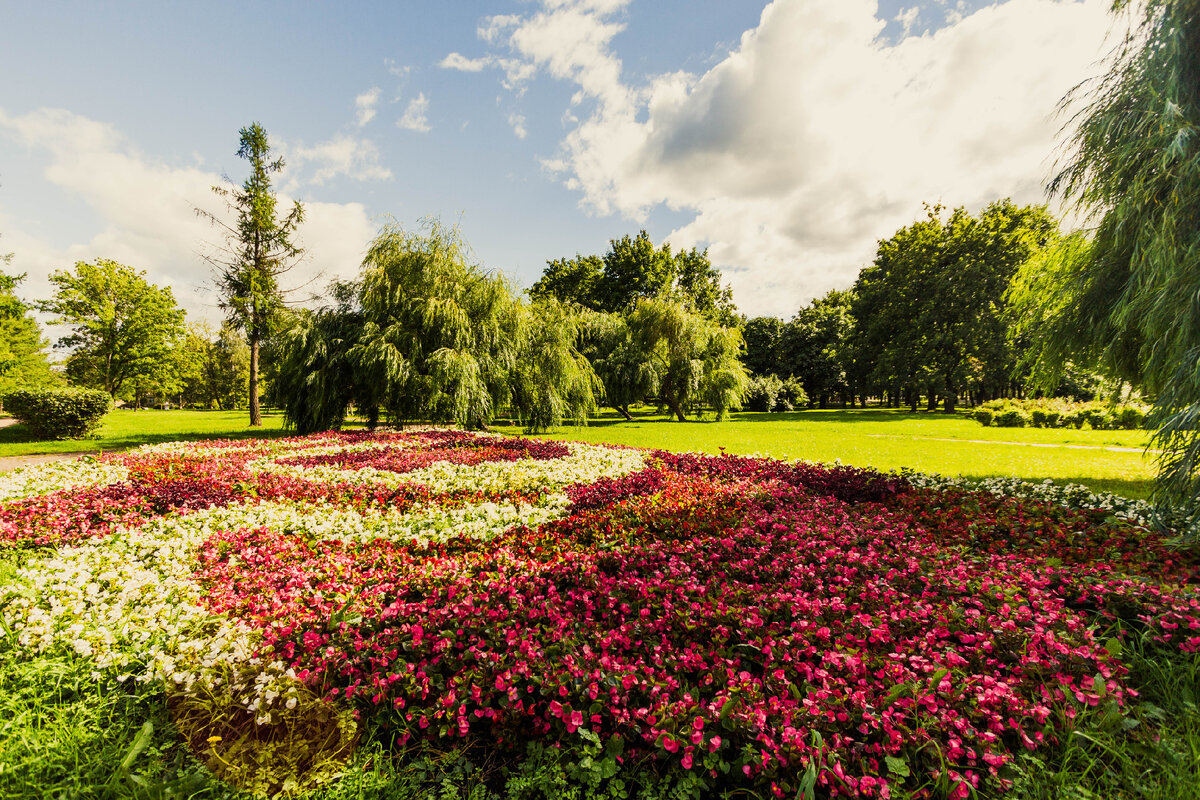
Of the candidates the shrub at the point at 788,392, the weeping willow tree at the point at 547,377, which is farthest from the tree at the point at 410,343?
the shrub at the point at 788,392

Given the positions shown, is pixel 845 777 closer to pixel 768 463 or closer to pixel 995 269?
pixel 768 463

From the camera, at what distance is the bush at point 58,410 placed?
14242mm

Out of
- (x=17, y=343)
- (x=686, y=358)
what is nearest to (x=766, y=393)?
(x=686, y=358)

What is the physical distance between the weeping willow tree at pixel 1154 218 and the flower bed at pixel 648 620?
131 cm

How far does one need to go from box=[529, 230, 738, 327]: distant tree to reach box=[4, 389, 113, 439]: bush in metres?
30.3

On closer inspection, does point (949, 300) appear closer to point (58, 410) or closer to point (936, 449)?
point (936, 449)

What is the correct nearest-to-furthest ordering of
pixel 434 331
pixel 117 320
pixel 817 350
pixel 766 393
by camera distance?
pixel 434 331
pixel 117 320
pixel 766 393
pixel 817 350

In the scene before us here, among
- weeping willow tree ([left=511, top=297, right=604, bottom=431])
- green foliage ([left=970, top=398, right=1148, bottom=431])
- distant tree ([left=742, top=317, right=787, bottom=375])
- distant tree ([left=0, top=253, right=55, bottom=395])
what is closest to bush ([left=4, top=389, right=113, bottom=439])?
distant tree ([left=0, top=253, right=55, bottom=395])

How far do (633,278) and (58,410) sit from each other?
1391 inches

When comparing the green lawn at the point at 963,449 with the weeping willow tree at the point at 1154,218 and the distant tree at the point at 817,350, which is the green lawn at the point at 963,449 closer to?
the weeping willow tree at the point at 1154,218

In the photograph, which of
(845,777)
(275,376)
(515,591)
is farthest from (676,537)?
(275,376)

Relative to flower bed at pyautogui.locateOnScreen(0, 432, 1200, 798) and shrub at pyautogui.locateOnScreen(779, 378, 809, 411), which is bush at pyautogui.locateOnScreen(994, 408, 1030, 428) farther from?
flower bed at pyautogui.locateOnScreen(0, 432, 1200, 798)

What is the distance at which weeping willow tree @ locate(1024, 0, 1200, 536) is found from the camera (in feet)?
13.7

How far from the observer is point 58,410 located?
14.5m
